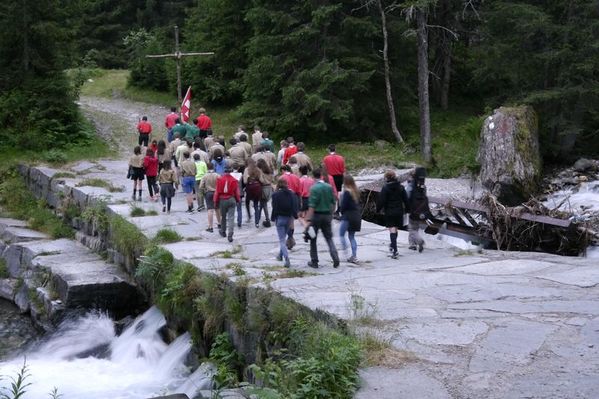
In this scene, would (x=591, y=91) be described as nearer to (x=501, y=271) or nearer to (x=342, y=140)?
(x=342, y=140)

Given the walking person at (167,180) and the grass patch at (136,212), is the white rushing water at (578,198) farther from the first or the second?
the grass patch at (136,212)

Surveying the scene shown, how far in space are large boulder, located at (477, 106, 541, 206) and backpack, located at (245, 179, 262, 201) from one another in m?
8.50

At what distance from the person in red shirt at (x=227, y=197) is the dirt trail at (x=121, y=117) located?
13915 millimetres

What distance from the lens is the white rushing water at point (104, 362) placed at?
11.6 metres

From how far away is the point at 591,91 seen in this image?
24.6 meters

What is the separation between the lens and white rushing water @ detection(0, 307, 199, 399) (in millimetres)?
11609

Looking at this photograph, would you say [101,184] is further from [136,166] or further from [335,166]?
Answer: [335,166]

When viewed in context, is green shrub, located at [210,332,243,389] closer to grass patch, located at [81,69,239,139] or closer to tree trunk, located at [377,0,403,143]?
tree trunk, located at [377,0,403,143]

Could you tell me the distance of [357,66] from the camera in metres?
28.5

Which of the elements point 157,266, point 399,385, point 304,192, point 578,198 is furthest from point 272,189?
point 399,385

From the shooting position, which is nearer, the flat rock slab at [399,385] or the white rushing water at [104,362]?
the flat rock slab at [399,385]

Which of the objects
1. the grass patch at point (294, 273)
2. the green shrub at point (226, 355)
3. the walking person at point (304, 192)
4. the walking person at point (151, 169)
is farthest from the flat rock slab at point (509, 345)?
the walking person at point (151, 169)

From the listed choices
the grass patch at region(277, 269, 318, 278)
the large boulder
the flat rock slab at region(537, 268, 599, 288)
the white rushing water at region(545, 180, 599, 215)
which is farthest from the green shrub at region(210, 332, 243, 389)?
the large boulder

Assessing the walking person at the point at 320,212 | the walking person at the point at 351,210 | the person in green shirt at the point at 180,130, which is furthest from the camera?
the person in green shirt at the point at 180,130
